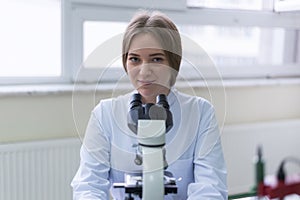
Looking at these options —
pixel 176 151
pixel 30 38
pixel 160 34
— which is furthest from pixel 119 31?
pixel 176 151

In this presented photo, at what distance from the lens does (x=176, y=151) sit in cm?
106

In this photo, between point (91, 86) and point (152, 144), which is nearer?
point (152, 144)

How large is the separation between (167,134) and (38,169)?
1357mm

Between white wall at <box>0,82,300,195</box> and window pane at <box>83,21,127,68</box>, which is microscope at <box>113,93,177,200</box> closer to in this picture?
white wall at <box>0,82,300,195</box>

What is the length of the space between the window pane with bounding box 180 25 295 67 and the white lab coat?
145cm

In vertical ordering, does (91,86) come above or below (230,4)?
below

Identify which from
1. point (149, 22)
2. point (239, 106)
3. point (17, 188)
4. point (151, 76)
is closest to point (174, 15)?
point (239, 106)

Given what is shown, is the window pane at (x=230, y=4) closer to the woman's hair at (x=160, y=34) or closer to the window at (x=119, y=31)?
the window at (x=119, y=31)

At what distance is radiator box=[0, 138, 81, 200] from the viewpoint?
212 centimetres

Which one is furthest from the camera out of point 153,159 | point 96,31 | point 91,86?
point 96,31

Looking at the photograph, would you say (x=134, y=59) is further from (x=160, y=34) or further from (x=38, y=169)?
(x=38, y=169)

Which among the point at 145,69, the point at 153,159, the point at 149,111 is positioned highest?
the point at 145,69

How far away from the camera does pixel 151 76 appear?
3.32ft

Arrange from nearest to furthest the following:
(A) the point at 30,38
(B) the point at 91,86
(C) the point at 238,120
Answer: (B) the point at 91,86 → (A) the point at 30,38 → (C) the point at 238,120
